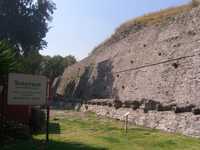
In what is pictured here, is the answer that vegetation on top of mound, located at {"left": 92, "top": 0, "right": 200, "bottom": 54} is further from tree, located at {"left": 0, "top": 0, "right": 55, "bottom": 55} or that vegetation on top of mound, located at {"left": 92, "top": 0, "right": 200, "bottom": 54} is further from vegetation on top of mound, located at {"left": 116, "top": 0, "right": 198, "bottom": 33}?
tree, located at {"left": 0, "top": 0, "right": 55, "bottom": 55}

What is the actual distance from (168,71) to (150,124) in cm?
438

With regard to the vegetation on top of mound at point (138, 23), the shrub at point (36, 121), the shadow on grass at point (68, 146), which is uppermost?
the vegetation on top of mound at point (138, 23)

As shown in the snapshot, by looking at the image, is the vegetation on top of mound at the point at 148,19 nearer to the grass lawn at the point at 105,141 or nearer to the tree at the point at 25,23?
the tree at the point at 25,23

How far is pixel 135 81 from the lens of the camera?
20922mm

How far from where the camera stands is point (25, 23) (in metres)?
33.3

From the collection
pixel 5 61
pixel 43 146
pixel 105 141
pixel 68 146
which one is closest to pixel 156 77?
Result: pixel 5 61

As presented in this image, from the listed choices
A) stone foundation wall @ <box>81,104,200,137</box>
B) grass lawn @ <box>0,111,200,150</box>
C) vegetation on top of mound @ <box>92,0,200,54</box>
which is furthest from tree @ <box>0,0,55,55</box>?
grass lawn @ <box>0,111,200,150</box>

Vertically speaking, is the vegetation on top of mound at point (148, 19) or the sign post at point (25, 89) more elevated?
the vegetation on top of mound at point (148, 19)

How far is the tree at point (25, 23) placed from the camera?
32625mm

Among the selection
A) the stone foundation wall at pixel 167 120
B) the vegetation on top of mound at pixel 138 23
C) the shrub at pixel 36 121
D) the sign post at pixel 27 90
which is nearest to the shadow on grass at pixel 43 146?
the sign post at pixel 27 90

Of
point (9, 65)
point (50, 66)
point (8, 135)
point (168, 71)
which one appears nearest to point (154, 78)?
point (168, 71)

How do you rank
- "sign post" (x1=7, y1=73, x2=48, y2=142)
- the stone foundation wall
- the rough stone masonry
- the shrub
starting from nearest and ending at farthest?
"sign post" (x1=7, y1=73, x2=48, y2=142)
the stone foundation wall
the shrub
the rough stone masonry

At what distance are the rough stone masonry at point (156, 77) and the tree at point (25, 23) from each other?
853cm

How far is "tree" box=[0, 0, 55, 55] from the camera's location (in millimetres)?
32625
